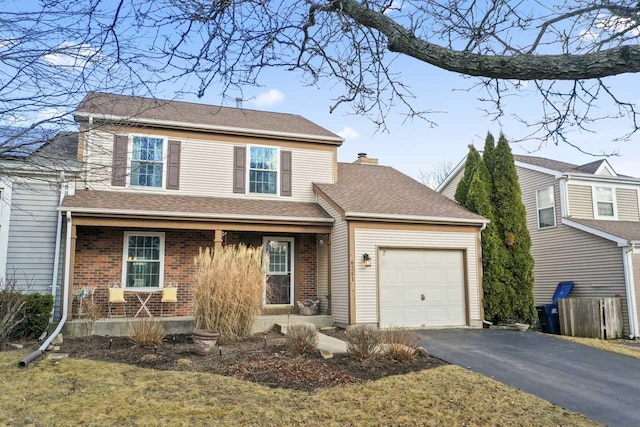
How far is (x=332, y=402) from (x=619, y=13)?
488 cm

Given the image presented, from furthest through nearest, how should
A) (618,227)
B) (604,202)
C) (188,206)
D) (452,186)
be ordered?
(452,186), (604,202), (618,227), (188,206)

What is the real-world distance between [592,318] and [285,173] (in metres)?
9.01

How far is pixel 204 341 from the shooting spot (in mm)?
7965

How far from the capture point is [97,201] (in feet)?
36.4

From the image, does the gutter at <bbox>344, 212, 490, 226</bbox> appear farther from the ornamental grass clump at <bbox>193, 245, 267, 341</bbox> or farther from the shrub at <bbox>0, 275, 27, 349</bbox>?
the shrub at <bbox>0, 275, 27, 349</bbox>

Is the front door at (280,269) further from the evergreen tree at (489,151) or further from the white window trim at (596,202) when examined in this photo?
the white window trim at (596,202)

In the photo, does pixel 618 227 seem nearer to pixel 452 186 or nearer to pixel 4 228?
pixel 452 186

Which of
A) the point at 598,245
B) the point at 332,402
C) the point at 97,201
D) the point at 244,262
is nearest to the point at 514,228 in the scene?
the point at 598,245

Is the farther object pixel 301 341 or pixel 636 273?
pixel 636 273

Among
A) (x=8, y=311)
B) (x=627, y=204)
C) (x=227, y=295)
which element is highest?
(x=627, y=204)

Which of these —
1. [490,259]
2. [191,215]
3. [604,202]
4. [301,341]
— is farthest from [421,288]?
[604,202]

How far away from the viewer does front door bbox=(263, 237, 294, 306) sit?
1301 centimetres

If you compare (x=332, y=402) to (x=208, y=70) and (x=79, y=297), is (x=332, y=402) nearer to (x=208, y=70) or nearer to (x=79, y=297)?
(x=208, y=70)

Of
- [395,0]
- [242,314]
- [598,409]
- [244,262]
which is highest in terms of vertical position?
[395,0]
